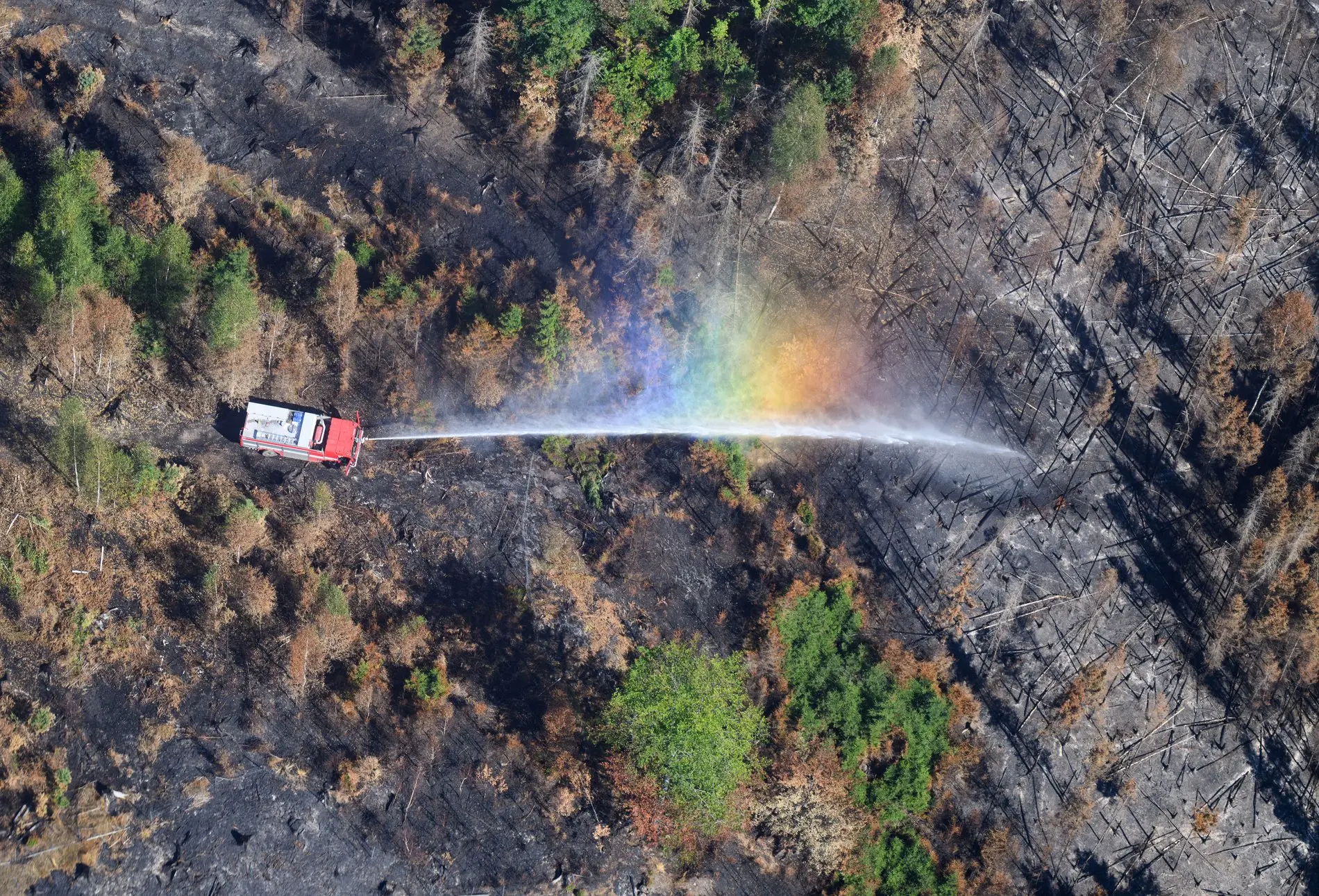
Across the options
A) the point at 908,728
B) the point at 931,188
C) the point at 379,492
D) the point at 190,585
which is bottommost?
the point at 908,728

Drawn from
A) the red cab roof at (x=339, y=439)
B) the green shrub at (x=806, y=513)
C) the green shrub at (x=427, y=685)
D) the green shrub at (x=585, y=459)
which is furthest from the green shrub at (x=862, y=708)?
the red cab roof at (x=339, y=439)

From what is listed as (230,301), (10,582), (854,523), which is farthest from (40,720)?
(854,523)

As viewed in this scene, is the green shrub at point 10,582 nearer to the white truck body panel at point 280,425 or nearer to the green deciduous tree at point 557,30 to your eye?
the white truck body panel at point 280,425

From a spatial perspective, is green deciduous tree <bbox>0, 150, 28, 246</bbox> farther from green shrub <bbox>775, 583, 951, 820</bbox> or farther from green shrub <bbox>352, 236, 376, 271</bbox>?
green shrub <bbox>775, 583, 951, 820</bbox>

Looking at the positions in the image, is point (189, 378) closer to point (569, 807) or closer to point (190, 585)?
point (190, 585)

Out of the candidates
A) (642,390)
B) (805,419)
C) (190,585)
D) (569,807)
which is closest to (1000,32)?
(805,419)

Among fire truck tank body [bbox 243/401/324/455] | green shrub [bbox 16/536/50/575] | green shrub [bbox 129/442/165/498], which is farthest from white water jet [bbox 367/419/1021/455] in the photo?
green shrub [bbox 16/536/50/575]

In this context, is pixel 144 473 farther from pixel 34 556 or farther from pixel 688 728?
pixel 688 728
